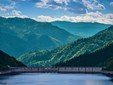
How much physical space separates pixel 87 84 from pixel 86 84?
376mm

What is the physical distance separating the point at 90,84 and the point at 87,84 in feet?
4.31

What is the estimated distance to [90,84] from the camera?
186 meters

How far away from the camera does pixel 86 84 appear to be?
186250mm

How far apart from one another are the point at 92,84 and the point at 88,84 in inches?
80.7

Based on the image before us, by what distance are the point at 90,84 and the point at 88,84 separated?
2.68 ft

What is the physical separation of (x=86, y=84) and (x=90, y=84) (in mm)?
1635

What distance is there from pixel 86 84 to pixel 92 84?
2.83 metres

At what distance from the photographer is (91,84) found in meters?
185

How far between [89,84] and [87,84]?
32.2 inches

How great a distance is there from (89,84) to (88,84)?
375mm

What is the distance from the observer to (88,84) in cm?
18588

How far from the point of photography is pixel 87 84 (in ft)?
611

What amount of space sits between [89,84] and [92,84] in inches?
71.5
